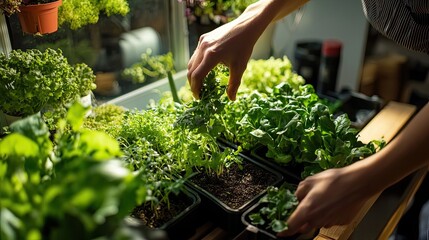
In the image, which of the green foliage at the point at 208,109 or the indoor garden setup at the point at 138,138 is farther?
the green foliage at the point at 208,109

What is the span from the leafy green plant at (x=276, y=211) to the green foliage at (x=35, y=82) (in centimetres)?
55

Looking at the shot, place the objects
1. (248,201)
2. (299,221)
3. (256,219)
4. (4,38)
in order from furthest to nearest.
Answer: (4,38) → (248,201) → (256,219) → (299,221)

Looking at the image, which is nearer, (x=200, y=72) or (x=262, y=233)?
(x=262, y=233)

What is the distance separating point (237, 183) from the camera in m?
1.08

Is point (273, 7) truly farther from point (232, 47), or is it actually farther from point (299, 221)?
point (299, 221)

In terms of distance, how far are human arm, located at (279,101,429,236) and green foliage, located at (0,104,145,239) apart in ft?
1.01

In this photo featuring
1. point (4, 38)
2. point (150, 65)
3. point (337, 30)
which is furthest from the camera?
point (337, 30)

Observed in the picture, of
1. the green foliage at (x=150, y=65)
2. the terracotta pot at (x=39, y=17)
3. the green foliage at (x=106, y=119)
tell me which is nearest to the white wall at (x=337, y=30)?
the green foliage at (x=150, y=65)

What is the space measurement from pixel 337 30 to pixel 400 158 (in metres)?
1.89

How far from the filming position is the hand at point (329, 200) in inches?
30.2

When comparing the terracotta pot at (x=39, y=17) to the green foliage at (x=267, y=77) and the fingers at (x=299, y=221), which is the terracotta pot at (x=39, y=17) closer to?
the green foliage at (x=267, y=77)

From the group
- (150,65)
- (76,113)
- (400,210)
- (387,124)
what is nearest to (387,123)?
(387,124)

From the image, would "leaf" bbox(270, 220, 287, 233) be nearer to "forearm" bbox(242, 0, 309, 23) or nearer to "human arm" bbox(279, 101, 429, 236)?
"human arm" bbox(279, 101, 429, 236)

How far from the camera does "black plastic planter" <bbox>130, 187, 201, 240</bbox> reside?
908 millimetres
